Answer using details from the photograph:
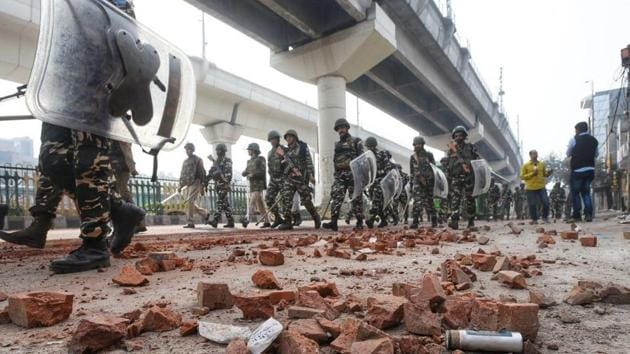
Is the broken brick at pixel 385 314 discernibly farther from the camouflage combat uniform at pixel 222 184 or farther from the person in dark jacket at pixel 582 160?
the person in dark jacket at pixel 582 160

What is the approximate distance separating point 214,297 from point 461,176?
267 inches

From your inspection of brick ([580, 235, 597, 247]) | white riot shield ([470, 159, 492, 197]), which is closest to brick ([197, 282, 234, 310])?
brick ([580, 235, 597, 247])

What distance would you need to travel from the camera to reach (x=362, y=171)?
7.63 metres

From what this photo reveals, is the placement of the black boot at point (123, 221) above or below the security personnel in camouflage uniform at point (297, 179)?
below

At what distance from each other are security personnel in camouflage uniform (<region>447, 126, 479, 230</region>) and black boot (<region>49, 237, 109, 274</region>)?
6152 millimetres

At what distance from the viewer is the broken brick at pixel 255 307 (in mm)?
1418

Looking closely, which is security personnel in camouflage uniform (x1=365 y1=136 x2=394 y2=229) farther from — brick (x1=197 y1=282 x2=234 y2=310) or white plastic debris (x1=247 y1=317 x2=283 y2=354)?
white plastic debris (x1=247 y1=317 x2=283 y2=354)

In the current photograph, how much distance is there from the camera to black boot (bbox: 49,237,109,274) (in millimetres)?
2385

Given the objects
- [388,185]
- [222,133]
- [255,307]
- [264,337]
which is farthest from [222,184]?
[222,133]

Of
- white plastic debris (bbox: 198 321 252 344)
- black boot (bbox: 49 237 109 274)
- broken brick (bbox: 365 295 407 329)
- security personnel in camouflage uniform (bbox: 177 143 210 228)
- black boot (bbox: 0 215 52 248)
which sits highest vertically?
security personnel in camouflage uniform (bbox: 177 143 210 228)

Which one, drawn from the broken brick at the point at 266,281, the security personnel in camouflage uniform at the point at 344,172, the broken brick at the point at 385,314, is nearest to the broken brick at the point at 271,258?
the broken brick at the point at 266,281

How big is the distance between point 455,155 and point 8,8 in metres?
10.3

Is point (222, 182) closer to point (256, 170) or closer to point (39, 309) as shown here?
point (256, 170)

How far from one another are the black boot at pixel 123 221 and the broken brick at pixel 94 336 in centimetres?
185
